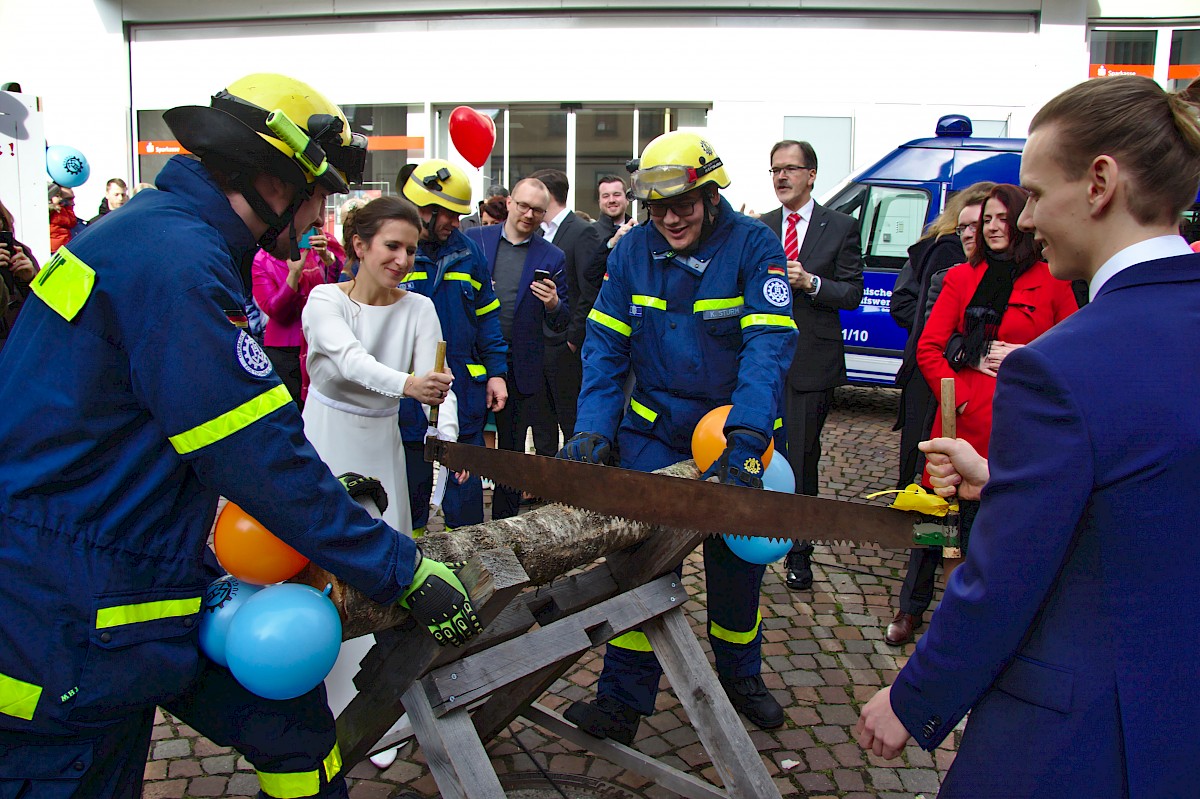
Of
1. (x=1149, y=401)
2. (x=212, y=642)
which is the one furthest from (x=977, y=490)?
(x=212, y=642)

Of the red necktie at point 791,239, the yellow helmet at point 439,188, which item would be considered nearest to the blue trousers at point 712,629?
the yellow helmet at point 439,188

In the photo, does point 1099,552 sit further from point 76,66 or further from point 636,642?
point 76,66

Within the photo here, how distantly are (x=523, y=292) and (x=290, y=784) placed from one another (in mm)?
4151

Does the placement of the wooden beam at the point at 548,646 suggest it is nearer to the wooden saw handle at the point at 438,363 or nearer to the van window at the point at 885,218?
the wooden saw handle at the point at 438,363

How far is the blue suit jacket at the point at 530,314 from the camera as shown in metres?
5.97

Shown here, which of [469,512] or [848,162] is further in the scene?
[848,162]

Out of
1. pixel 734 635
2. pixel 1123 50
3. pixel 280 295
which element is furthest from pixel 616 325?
pixel 1123 50

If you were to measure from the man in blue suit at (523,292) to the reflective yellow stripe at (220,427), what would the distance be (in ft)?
13.1

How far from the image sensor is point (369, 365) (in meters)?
3.78

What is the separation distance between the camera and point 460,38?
1677 centimetres

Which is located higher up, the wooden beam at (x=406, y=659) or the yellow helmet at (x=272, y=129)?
the yellow helmet at (x=272, y=129)

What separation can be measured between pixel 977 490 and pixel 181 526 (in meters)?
1.78

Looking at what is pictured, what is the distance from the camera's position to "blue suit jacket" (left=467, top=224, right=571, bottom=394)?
597 cm

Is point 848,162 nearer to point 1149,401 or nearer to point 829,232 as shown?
point 829,232
